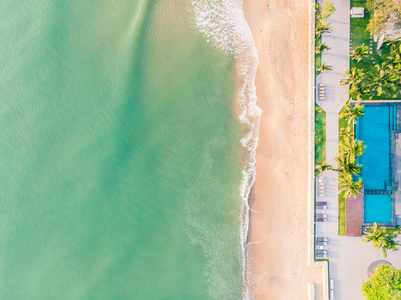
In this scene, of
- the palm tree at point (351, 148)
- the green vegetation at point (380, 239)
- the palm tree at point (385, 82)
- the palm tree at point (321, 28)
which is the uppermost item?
the palm tree at point (321, 28)

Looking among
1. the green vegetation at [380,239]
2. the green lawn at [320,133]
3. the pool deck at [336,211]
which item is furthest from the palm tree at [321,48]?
the green vegetation at [380,239]

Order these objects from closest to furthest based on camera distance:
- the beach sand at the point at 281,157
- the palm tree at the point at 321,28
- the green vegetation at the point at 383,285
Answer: the green vegetation at the point at 383,285 → the palm tree at the point at 321,28 → the beach sand at the point at 281,157

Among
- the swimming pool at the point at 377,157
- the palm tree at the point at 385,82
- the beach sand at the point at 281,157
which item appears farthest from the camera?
the beach sand at the point at 281,157

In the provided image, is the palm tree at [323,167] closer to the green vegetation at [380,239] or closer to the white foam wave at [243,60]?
the white foam wave at [243,60]

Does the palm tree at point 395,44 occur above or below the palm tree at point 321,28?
below

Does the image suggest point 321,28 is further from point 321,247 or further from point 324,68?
point 321,247

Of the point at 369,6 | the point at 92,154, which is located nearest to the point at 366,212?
the point at 369,6
